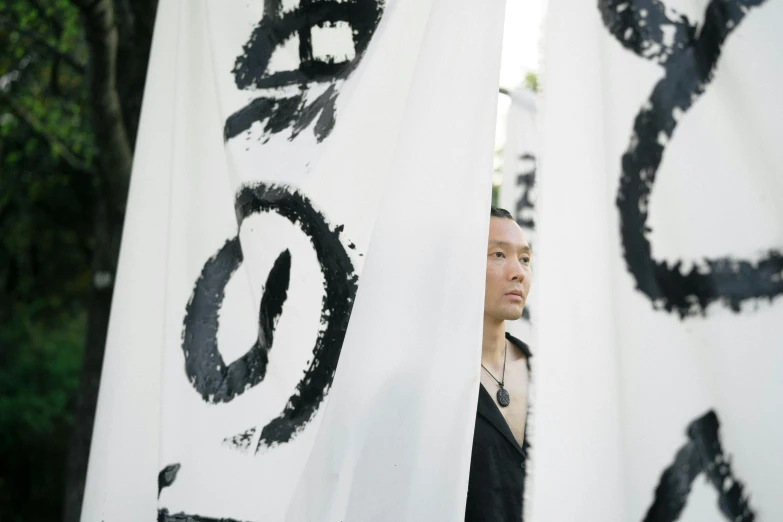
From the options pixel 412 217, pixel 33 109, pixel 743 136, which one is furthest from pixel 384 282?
pixel 33 109

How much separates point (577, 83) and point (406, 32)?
0.44m

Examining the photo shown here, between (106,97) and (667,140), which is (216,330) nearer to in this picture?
(667,140)

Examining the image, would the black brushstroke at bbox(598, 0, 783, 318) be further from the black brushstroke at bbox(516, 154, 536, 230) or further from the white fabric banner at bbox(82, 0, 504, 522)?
the black brushstroke at bbox(516, 154, 536, 230)

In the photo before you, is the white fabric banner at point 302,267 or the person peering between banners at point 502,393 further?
the person peering between banners at point 502,393

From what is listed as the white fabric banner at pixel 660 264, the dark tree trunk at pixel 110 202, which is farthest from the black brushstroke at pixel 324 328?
the dark tree trunk at pixel 110 202

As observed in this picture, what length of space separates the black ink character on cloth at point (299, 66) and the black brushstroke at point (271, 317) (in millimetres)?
170

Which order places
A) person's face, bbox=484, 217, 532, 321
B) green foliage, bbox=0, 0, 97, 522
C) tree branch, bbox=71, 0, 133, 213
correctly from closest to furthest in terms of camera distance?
person's face, bbox=484, 217, 532, 321 → tree branch, bbox=71, 0, 133, 213 → green foliage, bbox=0, 0, 97, 522

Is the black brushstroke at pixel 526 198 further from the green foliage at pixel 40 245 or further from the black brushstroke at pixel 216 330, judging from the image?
the green foliage at pixel 40 245

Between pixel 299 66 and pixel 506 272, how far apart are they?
84cm

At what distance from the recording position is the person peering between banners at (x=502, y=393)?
1815 millimetres

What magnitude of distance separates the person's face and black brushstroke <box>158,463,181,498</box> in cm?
92

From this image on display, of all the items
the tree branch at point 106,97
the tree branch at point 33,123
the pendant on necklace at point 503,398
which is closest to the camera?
the pendant on necklace at point 503,398

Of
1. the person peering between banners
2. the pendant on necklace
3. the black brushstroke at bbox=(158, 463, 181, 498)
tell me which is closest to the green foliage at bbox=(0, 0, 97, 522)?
the person peering between banners

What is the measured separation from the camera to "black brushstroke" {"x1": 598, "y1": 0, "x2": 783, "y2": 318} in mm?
1328
